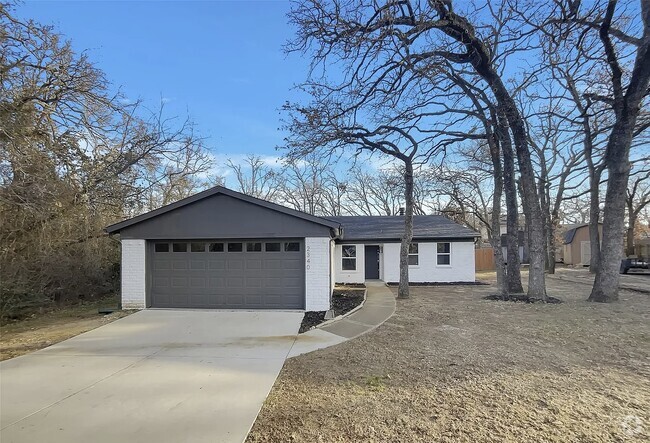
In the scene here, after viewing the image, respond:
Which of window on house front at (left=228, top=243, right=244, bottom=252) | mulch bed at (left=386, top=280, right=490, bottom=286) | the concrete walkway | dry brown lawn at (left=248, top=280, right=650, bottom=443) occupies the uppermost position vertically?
window on house front at (left=228, top=243, right=244, bottom=252)

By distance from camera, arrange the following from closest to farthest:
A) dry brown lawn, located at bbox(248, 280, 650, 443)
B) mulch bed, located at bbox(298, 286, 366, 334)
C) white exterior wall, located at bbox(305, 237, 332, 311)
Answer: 1. dry brown lawn, located at bbox(248, 280, 650, 443)
2. mulch bed, located at bbox(298, 286, 366, 334)
3. white exterior wall, located at bbox(305, 237, 332, 311)

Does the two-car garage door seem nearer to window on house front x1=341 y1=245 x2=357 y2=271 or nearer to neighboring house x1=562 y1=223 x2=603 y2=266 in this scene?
window on house front x1=341 y1=245 x2=357 y2=271

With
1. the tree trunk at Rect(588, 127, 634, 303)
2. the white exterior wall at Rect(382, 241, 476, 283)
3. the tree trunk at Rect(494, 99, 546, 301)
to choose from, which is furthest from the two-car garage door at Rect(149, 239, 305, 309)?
the tree trunk at Rect(588, 127, 634, 303)

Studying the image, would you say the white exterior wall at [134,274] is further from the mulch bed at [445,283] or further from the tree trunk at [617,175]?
the tree trunk at [617,175]

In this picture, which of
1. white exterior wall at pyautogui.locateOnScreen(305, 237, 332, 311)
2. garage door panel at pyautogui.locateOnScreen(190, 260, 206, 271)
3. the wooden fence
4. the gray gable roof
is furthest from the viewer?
the wooden fence

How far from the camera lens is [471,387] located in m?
4.95

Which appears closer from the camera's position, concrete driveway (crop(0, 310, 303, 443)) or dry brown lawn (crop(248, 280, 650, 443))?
dry brown lawn (crop(248, 280, 650, 443))

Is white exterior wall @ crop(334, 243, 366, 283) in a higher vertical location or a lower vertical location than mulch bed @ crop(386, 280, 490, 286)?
higher

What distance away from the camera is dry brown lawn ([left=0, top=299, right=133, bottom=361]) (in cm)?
779

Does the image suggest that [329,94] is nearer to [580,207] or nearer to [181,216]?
[181,216]

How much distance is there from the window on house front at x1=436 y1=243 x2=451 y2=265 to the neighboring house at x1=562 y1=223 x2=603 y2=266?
23678 mm

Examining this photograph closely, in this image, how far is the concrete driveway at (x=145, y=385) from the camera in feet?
13.1

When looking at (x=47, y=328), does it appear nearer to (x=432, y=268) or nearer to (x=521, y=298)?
(x=521, y=298)

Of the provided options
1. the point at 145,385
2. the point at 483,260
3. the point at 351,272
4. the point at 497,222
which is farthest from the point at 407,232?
the point at 483,260
